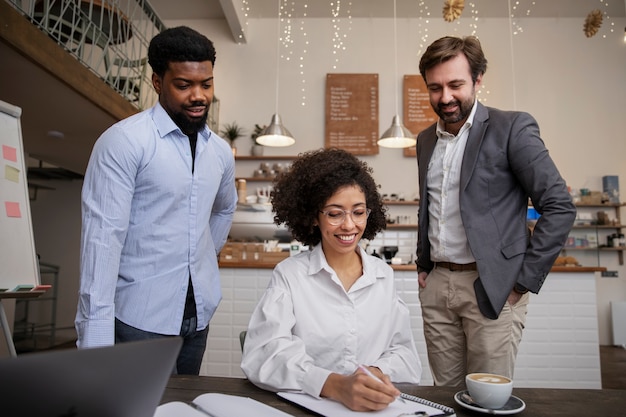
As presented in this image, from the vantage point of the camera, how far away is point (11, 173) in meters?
2.41

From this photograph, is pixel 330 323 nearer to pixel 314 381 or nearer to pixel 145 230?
pixel 314 381

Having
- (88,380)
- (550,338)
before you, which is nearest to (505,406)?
(88,380)

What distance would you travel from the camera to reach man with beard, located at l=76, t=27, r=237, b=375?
128 centimetres

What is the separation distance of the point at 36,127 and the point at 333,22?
14.4ft

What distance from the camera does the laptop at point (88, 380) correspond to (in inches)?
14.8

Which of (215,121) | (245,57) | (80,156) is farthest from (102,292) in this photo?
(245,57)

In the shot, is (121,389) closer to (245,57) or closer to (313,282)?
(313,282)

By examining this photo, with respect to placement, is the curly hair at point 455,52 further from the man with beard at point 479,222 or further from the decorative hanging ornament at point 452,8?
the decorative hanging ornament at point 452,8

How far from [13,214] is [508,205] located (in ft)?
7.59

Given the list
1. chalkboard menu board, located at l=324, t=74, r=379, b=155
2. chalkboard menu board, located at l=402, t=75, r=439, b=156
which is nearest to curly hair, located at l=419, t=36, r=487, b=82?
chalkboard menu board, located at l=324, t=74, r=379, b=155

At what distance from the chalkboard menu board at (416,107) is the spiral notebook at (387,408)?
6156 millimetres

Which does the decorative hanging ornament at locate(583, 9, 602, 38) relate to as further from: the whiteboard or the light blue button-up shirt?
the whiteboard

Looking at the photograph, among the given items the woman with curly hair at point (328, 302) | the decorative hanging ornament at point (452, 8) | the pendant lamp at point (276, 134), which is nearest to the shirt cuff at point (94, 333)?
the woman with curly hair at point (328, 302)

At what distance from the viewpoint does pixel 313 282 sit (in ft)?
4.33
